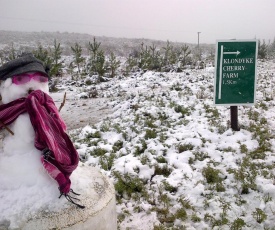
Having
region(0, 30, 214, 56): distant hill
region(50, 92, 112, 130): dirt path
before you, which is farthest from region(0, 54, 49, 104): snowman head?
region(0, 30, 214, 56): distant hill

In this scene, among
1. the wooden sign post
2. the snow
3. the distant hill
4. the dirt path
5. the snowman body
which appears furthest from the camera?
the distant hill

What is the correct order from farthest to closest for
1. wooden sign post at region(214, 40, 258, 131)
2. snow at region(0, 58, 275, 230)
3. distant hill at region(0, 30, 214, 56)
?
distant hill at region(0, 30, 214, 56)
wooden sign post at region(214, 40, 258, 131)
snow at region(0, 58, 275, 230)

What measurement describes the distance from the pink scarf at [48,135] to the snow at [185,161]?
14 cm

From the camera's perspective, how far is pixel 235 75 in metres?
4.91

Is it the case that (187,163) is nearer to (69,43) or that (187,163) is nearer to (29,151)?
(29,151)

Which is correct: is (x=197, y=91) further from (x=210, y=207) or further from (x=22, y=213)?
(x=22, y=213)

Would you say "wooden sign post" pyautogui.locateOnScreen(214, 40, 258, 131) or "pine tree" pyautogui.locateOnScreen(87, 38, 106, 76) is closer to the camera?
"wooden sign post" pyautogui.locateOnScreen(214, 40, 258, 131)

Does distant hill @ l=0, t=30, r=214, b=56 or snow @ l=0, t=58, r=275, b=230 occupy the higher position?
distant hill @ l=0, t=30, r=214, b=56

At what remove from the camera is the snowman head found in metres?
1.89

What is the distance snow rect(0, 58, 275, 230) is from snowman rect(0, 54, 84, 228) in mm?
19

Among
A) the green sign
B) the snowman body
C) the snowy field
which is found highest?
the green sign

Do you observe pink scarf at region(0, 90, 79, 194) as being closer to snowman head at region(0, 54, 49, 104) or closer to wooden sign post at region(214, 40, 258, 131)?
snowman head at region(0, 54, 49, 104)

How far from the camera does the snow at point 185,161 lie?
117 inches

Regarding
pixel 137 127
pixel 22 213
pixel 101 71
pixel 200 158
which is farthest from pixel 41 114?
pixel 101 71
